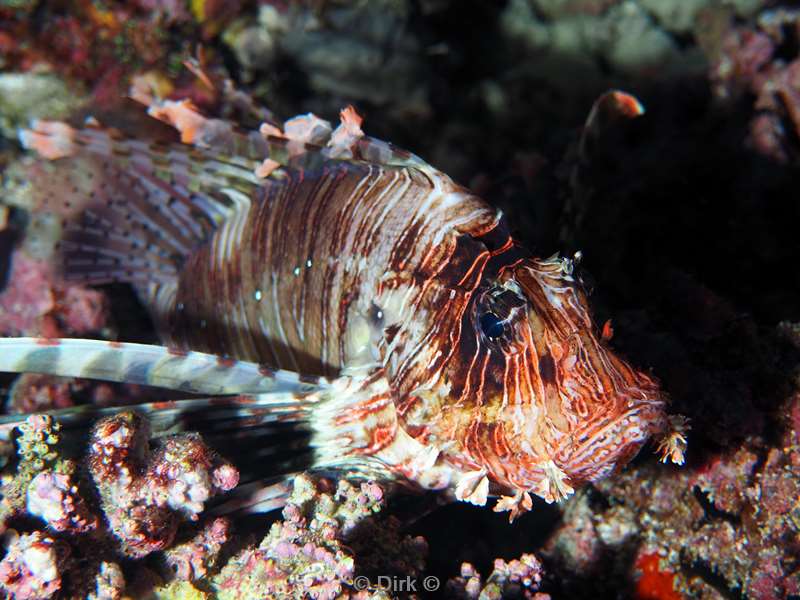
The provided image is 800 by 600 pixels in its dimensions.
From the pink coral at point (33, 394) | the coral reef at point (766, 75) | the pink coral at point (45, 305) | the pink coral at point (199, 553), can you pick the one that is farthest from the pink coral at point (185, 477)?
the coral reef at point (766, 75)

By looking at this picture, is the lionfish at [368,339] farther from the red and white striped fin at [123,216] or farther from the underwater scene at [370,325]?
the red and white striped fin at [123,216]

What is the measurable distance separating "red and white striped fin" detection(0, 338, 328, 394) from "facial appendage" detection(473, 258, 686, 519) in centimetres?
104

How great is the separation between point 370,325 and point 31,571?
1.80 m

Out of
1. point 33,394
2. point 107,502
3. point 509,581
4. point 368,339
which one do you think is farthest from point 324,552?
point 33,394

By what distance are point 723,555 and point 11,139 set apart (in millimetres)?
6384

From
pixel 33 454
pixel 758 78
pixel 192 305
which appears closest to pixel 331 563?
pixel 33 454

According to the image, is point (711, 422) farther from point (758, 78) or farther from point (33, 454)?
point (758, 78)

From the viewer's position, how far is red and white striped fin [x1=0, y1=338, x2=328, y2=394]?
8.45 ft

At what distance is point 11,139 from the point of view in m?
5.37

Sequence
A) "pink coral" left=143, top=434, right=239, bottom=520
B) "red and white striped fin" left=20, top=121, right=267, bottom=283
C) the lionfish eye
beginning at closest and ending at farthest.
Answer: "pink coral" left=143, top=434, right=239, bottom=520
the lionfish eye
"red and white striped fin" left=20, top=121, right=267, bottom=283

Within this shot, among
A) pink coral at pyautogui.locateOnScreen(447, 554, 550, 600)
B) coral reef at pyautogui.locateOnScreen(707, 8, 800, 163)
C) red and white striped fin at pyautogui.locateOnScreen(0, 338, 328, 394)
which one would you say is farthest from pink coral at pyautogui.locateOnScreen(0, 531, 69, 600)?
coral reef at pyautogui.locateOnScreen(707, 8, 800, 163)

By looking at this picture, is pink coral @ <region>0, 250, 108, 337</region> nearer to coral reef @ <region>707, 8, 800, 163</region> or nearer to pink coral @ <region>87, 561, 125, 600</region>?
pink coral @ <region>87, 561, 125, 600</region>

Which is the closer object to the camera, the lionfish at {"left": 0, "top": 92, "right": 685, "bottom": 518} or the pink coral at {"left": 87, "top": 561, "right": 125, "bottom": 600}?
the pink coral at {"left": 87, "top": 561, "right": 125, "bottom": 600}

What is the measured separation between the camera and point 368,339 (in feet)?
10.6
